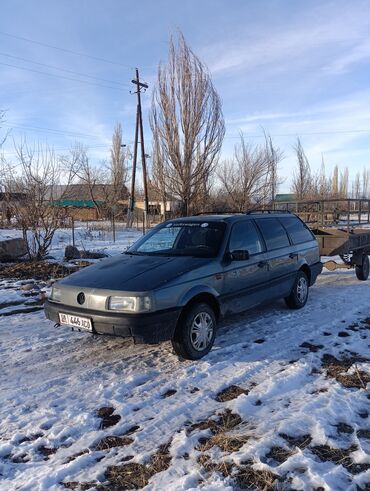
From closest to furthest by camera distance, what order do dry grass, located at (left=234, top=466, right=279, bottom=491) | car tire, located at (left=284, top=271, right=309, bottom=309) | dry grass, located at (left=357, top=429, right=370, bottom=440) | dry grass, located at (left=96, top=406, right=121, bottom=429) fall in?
dry grass, located at (left=234, top=466, right=279, bottom=491), dry grass, located at (left=357, top=429, right=370, bottom=440), dry grass, located at (left=96, top=406, right=121, bottom=429), car tire, located at (left=284, top=271, right=309, bottom=309)

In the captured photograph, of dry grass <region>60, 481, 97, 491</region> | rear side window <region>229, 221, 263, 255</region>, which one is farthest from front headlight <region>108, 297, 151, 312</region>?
dry grass <region>60, 481, 97, 491</region>

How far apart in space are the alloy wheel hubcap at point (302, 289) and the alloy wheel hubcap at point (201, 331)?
255 centimetres

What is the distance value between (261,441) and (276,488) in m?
0.47

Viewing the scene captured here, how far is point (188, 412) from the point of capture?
134 inches

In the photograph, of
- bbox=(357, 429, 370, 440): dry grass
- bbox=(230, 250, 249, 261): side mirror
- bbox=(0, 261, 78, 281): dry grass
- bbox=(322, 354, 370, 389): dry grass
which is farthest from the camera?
bbox=(0, 261, 78, 281): dry grass

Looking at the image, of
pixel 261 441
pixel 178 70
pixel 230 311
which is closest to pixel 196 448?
pixel 261 441

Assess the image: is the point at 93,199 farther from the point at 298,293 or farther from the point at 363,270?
the point at 298,293

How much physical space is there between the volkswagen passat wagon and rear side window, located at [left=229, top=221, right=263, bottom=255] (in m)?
0.02

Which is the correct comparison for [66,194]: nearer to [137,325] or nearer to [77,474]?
[137,325]

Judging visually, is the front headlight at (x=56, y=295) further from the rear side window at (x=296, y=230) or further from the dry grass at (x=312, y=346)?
the rear side window at (x=296, y=230)

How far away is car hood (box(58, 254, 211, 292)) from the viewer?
14.1 feet

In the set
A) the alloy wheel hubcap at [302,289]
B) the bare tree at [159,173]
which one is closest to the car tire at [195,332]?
the alloy wheel hubcap at [302,289]

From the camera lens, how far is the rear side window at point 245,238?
5.41 metres

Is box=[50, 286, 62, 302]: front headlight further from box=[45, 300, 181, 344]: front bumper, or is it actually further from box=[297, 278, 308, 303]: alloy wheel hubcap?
box=[297, 278, 308, 303]: alloy wheel hubcap
